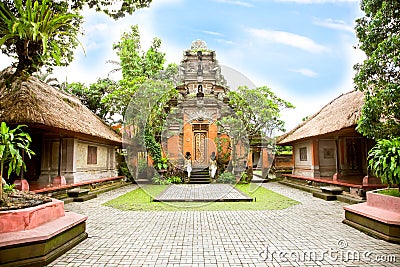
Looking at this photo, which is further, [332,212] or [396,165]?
[332,212]

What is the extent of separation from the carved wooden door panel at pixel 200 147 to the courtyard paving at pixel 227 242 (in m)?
10.9

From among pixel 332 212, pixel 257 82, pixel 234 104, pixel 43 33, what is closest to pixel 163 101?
pixel 234 104

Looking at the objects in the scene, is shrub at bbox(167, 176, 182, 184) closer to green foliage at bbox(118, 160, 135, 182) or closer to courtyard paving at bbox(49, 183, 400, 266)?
green foliage at bbox(118, 160, 135, 182)

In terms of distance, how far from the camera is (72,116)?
1027cm

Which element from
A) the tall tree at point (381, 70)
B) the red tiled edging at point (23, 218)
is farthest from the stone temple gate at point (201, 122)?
the red tiled edging at point (23, 218)

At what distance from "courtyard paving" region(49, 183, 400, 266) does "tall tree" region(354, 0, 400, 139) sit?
2.38m

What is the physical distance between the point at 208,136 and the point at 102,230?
13210 mm

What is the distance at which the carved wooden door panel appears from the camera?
18.2m

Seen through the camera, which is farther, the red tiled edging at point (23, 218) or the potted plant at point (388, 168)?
the potted plant at point (388, 168)

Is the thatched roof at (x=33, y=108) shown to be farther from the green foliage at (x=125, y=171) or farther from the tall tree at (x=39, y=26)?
the green foliage at (x=125, y=171)

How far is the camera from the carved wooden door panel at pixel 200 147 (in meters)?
18.2

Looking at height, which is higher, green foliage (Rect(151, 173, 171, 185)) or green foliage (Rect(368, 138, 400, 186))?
green foliage (Rect(368, 138, 400, 186))

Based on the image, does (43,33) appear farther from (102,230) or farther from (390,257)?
(390,257)

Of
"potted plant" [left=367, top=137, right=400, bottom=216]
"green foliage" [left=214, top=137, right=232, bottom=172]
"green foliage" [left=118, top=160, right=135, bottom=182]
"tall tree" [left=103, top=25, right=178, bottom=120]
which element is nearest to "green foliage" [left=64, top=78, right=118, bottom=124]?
"tall tree" [left=103, top=25, right=178, bottom=120]
